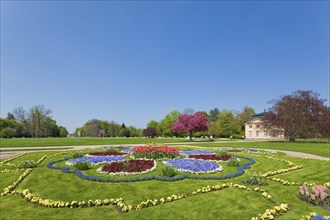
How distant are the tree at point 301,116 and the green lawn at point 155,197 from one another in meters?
33.7

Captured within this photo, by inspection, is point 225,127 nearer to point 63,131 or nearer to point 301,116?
point 301,116

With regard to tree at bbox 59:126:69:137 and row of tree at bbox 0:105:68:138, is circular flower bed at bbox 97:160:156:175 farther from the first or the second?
tree at bbox 59:126:69:137

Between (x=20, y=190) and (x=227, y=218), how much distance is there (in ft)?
26.9

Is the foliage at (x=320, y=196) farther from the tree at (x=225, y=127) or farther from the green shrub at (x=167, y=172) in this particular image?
the tree at (x=225, y=127)

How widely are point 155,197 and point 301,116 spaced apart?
4159cm

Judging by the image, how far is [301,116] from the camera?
4044 centimetres

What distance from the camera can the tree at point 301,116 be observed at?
130 ft

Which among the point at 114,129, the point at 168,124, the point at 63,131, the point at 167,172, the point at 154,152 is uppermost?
the point at 168,124

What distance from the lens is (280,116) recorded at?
136 ft

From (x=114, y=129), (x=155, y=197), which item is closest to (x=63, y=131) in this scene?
(x=114, y=129)

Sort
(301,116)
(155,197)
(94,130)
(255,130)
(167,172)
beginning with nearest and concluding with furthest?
(155,197) → (167,172) → (301,116) → (255,130) → (94,130)

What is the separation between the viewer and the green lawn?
21.5ft

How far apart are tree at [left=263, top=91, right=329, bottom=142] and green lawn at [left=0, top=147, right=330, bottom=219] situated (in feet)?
111

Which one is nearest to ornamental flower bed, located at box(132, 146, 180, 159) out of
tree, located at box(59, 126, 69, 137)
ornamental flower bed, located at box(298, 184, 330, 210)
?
ornamental flower bed, located at box(298, 184, 330, 210)
